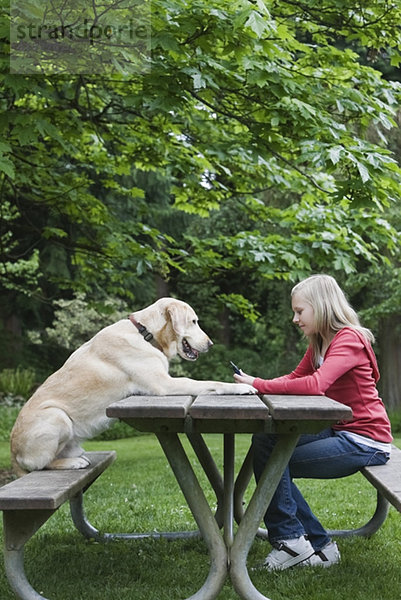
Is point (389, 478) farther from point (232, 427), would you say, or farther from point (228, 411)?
point (228, 411)

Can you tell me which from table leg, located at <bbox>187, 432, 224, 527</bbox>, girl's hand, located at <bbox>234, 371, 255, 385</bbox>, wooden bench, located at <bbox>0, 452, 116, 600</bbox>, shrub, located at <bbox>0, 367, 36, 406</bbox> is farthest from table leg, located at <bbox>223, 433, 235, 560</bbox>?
shrub, located at <bbox>0, 367, 36, 406</bbox>

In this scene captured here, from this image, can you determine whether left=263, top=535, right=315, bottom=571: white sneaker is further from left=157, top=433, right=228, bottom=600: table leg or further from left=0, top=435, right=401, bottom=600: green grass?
left=157, top=433, right=228, bottom=600: table leg

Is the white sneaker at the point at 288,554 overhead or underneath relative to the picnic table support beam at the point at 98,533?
overhead

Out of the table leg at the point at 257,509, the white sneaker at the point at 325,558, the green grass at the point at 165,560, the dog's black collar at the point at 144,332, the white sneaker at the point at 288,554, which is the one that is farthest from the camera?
the dog's black collar at the point at 144,332

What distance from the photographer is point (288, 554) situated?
4.00m

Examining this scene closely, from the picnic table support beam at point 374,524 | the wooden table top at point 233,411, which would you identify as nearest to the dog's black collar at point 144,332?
the wooden table top at point 233,411

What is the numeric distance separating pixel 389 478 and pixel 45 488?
5.28 feet

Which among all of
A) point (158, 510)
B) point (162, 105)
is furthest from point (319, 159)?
point (158, 510)

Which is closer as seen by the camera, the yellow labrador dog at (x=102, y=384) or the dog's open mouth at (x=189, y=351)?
the yellow labrador dog at (x=102, y=384)

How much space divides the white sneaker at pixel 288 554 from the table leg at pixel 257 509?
596 millimetres

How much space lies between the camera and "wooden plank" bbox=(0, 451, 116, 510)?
10.1ft

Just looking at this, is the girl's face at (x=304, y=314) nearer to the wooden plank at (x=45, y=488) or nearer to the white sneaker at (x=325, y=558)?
the white sneaker at (x=325, y=558)

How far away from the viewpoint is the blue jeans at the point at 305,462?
12.7 ft

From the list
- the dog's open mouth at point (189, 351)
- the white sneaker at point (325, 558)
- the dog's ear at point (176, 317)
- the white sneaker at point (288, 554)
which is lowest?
the white sneaker at point (325, 558)
